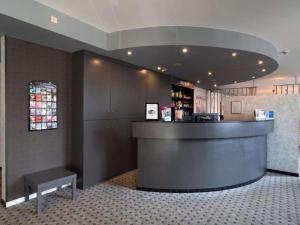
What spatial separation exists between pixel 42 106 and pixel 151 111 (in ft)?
9.62

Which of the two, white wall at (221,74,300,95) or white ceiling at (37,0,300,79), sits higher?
white ceiling at (37,0,300,79)

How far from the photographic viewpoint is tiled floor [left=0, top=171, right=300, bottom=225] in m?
2.84

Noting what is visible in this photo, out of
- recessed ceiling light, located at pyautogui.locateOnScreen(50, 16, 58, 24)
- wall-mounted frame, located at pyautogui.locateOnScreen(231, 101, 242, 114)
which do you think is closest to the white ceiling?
recessed ceiling light, located at pyautogui.locateOnScreen(50, 16, 58, 24)

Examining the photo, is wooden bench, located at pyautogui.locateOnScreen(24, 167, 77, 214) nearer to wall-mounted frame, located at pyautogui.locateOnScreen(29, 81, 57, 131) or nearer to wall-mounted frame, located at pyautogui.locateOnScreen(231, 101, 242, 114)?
wall-mounted frame, located at pyautogui.locateOnScreen(29, 81, 57, 131)

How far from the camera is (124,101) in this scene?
197 inches

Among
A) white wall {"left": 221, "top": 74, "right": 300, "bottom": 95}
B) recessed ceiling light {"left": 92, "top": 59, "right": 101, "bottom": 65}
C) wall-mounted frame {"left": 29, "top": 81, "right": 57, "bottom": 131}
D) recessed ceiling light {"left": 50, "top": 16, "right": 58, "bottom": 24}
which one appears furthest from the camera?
white wall {"left": 221, "top": 74, "right": 300, "bottom": 95}

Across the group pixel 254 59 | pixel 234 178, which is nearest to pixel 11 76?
pixel 234 178

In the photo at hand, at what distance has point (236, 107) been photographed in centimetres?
594

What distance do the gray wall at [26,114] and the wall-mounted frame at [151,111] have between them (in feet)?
7.47

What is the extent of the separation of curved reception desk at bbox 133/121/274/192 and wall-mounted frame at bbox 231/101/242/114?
6.70 ft

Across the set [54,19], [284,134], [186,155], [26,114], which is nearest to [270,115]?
[284,134]

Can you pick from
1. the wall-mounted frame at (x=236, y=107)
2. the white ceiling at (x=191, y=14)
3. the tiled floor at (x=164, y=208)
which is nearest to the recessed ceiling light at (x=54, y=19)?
the white ceiling at (x=191, y=14)

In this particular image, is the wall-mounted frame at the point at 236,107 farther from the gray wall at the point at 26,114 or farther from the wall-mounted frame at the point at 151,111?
the gray wall at the point at 26,114

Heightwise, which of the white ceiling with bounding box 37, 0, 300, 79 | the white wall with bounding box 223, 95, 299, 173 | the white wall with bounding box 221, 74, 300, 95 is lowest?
the white wall with bounding box 223, 95, 299, 173
